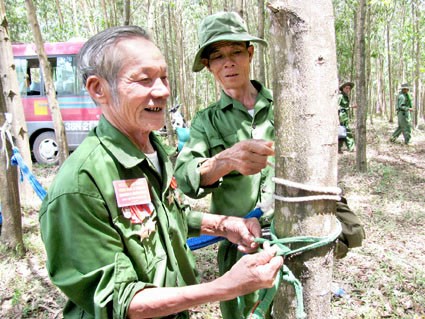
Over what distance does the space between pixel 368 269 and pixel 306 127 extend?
3074 mm

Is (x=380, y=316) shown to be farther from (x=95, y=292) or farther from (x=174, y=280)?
(x=95, y=292)

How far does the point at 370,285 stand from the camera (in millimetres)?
3326

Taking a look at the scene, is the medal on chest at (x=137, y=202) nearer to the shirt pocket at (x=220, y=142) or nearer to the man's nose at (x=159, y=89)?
the man's nose at (x=159, y=89)

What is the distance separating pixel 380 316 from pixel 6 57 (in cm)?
459

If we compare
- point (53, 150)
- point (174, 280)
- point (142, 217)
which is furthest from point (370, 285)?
point (53, 150)

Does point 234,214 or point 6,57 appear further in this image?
point 6,57

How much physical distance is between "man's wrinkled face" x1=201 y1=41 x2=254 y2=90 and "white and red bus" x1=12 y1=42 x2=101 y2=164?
7.44 meters

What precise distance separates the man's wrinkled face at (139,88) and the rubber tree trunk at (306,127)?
0.40 meters

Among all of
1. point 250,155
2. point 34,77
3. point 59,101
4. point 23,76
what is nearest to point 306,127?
point 250,155

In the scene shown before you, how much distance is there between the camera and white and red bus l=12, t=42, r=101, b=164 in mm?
8766

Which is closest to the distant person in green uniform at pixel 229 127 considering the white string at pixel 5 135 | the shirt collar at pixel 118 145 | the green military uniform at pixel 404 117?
the shirt collar at pixel 118 145

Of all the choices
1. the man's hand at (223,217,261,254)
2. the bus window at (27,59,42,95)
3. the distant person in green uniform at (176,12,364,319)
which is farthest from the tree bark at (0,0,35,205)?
the bus window at (27,59,42,95)

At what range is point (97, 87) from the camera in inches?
49.3

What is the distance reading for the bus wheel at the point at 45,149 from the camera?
8.76 m
